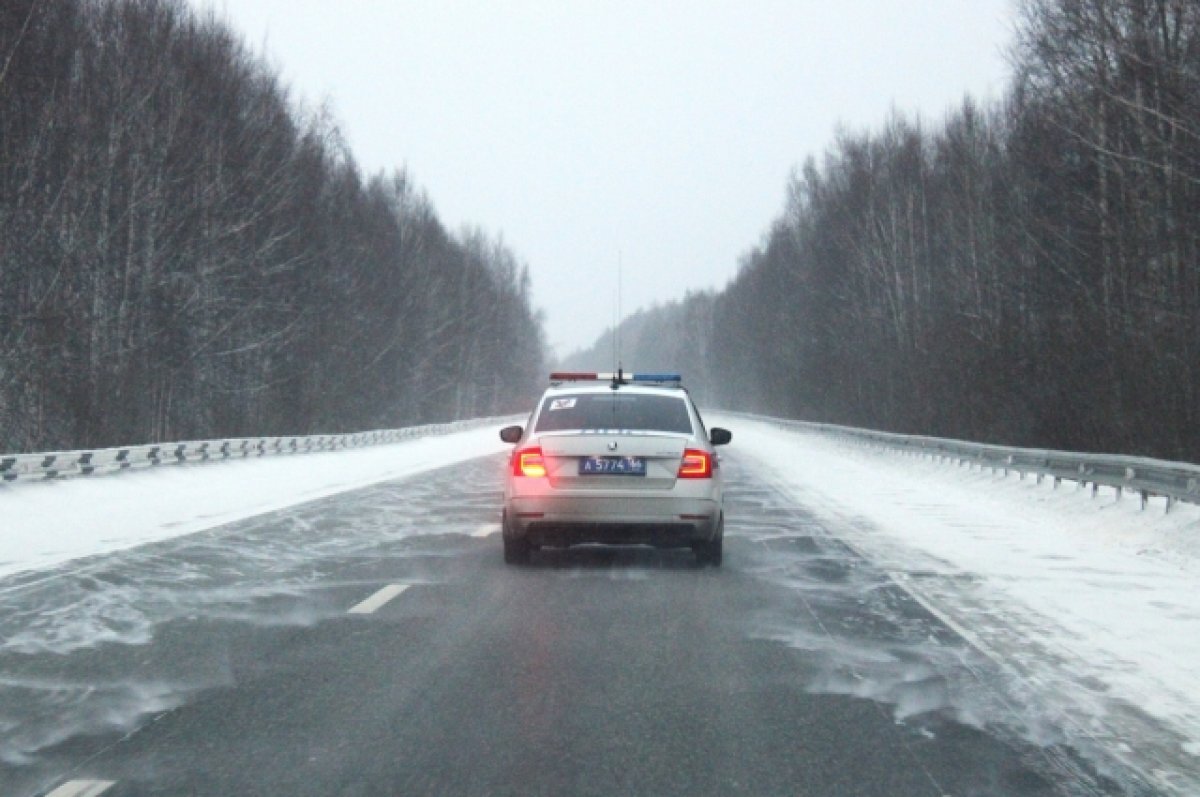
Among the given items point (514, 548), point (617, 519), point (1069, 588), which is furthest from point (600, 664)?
point (1069, 588)

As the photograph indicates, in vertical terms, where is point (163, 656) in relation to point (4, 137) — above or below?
below

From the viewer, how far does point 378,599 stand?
33.5 feet

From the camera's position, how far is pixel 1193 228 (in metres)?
24.5

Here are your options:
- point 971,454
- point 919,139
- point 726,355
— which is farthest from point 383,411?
point 726,355

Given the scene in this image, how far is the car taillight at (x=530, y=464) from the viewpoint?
38.4 feet

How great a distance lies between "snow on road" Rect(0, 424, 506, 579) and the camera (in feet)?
48.8

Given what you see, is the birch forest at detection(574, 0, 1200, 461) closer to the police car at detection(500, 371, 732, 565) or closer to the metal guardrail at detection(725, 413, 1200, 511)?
the metal guardrail at detection(725, 413, 1200, 511)

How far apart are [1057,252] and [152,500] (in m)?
21.9

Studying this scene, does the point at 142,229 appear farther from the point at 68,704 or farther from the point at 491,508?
the point at 68,704

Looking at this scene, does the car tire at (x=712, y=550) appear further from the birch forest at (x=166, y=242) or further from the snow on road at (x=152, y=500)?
the birch forest at (x=166, y=242)

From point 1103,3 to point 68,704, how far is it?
2377 cm

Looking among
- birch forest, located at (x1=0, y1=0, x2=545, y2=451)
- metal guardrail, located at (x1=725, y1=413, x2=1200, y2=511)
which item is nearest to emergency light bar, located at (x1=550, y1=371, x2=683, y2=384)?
metal guardrail, located at (x1=725, y1=413, x2=1200, y2=511)

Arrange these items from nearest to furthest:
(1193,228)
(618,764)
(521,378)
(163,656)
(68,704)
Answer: (618,764) < (68,704) < (163,656) < (1193,228) < (521,378)

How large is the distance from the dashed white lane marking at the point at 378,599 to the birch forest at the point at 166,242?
19980 mm
